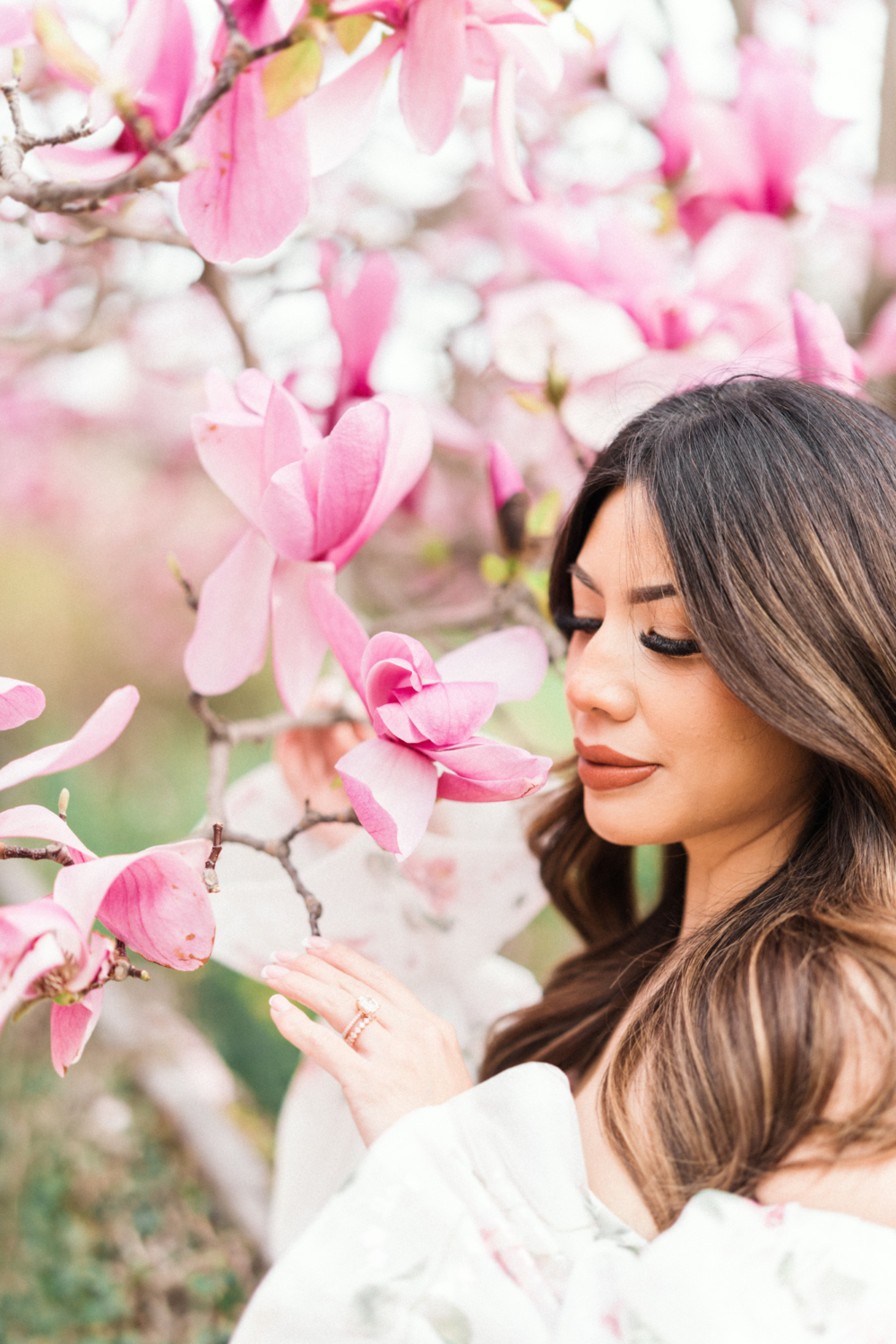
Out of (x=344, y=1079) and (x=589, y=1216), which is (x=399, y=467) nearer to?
(x=344, y=1079)

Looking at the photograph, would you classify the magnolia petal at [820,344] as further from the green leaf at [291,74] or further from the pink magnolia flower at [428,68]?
the green leaf at [291,74]

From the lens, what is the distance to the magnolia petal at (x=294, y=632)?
29.7 inches

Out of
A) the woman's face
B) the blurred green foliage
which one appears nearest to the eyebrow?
the woman's face

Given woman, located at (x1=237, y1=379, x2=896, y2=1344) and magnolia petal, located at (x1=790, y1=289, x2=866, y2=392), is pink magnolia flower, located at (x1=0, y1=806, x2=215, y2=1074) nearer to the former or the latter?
woman, located at (x1=237, y1=379, x2=896, y2=1344)

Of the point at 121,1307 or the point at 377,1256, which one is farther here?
the point at 121,1307

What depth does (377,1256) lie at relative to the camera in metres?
0.61

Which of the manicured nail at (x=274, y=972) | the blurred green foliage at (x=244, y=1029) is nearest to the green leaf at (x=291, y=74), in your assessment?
the manicured nail at (x=274, y=972)

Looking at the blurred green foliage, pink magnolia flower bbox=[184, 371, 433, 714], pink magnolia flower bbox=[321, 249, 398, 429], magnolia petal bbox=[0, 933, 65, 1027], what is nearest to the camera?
magnolia petal bbox=[0, 933, 65, 1027]

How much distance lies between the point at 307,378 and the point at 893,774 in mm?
784

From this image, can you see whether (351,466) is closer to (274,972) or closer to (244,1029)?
(274,972)

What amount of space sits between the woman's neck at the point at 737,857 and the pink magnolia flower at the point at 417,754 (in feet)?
0.98

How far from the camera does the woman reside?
61 centimetres

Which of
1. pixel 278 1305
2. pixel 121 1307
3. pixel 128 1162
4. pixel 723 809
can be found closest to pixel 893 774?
pixel 723 809

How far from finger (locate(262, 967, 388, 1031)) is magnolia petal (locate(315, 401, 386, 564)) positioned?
310 mm
